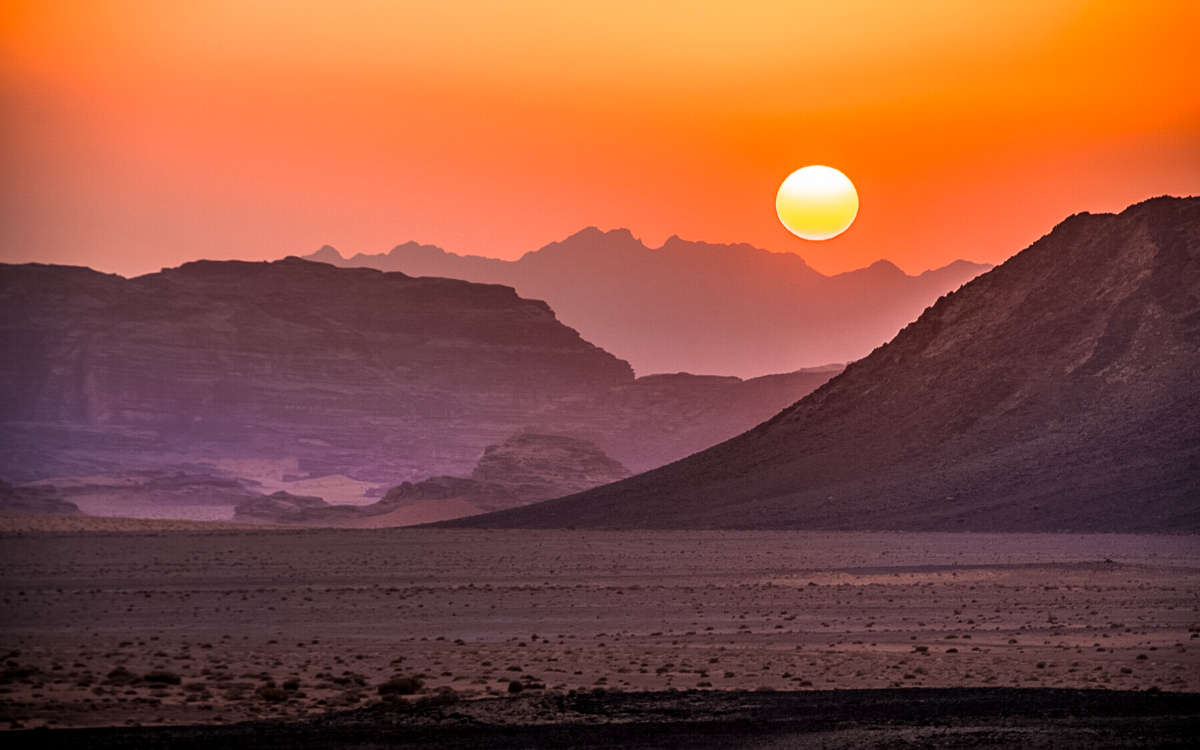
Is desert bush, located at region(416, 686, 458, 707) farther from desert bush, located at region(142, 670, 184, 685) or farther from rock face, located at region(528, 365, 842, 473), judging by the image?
rock face, located at region(528, 365, 842, 473)

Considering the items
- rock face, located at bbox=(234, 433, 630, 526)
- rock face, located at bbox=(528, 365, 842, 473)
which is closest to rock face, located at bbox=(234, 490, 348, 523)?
rock face, located at bbox=(234, 433, 630, 526)

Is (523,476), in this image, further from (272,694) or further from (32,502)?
(272,694)

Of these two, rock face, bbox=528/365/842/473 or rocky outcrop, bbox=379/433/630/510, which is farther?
rock face, bbox=528/365/842/473

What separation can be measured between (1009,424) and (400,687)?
62360 mm

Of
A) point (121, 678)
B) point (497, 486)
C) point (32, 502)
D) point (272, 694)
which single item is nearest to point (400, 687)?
point (272, 694)

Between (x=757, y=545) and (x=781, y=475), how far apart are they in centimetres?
2294

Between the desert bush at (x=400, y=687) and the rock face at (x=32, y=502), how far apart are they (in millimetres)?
86148

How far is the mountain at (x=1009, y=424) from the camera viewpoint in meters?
65.8

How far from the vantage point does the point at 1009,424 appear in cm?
7638

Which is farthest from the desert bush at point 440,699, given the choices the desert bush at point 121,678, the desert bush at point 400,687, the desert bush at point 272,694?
the desert bush at point 121,678

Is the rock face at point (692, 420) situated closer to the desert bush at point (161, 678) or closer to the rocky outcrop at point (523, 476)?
the rocky outcrop at point (523, 476)

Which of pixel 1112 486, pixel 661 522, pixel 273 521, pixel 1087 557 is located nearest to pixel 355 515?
pixel 273 521

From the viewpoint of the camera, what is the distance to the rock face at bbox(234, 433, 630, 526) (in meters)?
118

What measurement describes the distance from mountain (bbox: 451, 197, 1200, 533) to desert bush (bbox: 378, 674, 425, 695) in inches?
1840
